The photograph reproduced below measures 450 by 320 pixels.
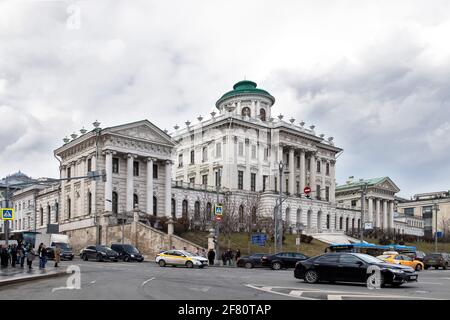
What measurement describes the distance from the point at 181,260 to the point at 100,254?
32.1 ft

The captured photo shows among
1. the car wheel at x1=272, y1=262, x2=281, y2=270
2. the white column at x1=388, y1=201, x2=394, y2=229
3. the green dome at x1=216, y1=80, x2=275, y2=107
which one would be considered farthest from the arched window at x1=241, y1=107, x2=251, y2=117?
the car wheel at x1=272, y1=262, x2=281, y2=270

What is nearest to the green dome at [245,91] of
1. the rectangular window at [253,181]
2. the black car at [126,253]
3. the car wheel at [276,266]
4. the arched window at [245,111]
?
the arched window at [245,111]

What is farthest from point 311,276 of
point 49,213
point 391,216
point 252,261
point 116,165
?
point 391,216

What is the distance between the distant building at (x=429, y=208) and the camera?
136m

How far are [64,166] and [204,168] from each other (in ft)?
76.7

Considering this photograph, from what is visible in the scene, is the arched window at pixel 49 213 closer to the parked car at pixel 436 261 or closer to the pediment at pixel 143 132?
the pediment at pixel 143 132

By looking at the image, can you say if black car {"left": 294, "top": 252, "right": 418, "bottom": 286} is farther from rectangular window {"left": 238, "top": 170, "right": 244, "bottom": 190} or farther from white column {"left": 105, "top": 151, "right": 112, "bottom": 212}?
rectangular window {"left": 238, "top": 170, "right": 244, "bottom": 190}

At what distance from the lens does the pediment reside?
2813 inches

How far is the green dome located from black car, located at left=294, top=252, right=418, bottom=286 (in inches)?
3075

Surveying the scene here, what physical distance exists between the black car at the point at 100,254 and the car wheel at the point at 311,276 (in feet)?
96.7

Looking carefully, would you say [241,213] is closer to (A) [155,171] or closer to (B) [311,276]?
(A) [155,171]

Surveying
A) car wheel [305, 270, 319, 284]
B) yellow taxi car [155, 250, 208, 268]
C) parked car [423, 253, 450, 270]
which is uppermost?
car wheel [305, 270, 319, 284]
